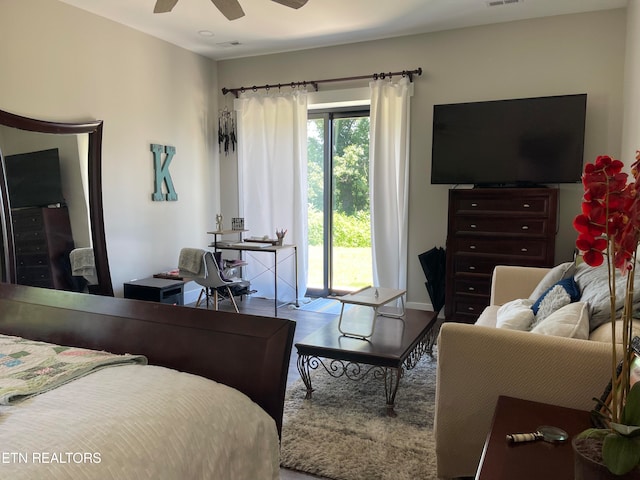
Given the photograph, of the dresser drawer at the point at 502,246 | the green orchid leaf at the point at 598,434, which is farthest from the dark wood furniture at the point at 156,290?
the green orchid leaf at the point at 598,434

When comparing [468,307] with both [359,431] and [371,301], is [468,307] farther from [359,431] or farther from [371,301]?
[359,431]

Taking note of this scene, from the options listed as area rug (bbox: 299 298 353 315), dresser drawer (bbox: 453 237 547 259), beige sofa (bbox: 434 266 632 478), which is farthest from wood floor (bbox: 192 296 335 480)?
beige sofa (bbox: 434 266 632 478)

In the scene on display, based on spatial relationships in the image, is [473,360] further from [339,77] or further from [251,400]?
[339,77]

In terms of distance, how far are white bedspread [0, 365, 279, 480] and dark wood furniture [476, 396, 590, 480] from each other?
0.62 m

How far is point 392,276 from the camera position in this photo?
4.93 meters

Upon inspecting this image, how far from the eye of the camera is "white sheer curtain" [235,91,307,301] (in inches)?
207

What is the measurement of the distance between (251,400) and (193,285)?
4204 millimetres

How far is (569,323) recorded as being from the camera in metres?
1.90

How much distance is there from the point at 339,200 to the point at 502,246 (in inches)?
80.3

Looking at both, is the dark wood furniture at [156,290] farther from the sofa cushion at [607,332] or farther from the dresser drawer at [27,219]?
the sofa cushion at [607,332]

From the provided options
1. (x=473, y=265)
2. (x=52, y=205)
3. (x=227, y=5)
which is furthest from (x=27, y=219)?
(x=473, y=265)

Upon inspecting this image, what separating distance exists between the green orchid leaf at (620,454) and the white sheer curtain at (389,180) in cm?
392

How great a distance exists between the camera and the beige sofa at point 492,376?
1663 mm

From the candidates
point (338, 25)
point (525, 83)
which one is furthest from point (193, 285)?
point (525, 83)
